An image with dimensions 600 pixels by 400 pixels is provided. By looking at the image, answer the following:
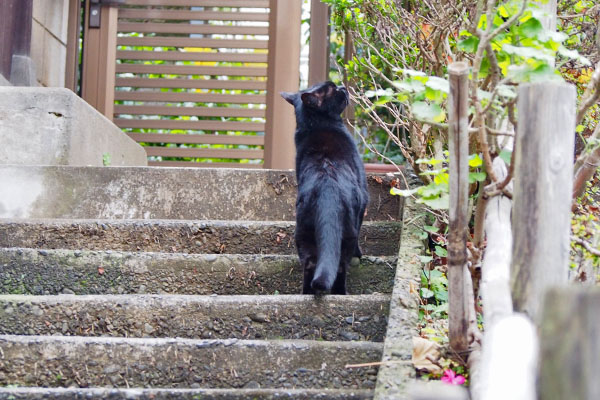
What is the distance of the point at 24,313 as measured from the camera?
317 centimetres

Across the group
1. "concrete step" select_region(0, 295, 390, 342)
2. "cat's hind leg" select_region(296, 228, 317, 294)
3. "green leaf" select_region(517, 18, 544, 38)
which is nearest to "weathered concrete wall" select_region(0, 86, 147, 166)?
"concrete step" select_region(0, 295, 390, 342)

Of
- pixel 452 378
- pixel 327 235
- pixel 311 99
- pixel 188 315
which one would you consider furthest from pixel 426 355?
pixel 311 99

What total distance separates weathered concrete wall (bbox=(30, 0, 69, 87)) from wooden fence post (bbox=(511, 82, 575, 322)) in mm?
4918

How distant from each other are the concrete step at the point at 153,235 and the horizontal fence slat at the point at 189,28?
3.59 meters

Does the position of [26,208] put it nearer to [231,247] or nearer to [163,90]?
[231,247]

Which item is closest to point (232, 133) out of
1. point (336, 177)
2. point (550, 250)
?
point (336, 177)

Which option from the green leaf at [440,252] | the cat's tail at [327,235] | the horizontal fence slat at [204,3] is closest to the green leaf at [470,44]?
the cat's tail at [327,235]

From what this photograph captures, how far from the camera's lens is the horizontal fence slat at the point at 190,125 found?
23.8 feet

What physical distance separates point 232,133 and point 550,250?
20.4 ft

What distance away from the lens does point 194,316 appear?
317 centimetres

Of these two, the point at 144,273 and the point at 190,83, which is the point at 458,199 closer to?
the point at 144,273

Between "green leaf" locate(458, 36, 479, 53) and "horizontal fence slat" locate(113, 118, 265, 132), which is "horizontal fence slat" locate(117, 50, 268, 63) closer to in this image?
"horizontal fence slat" locate(113, 118, 265, 132)

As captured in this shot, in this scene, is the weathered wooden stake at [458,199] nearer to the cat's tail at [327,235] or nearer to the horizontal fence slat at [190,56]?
the cat's tail at [327,235]

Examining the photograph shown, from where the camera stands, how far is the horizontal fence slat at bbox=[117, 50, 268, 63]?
7.29 m
